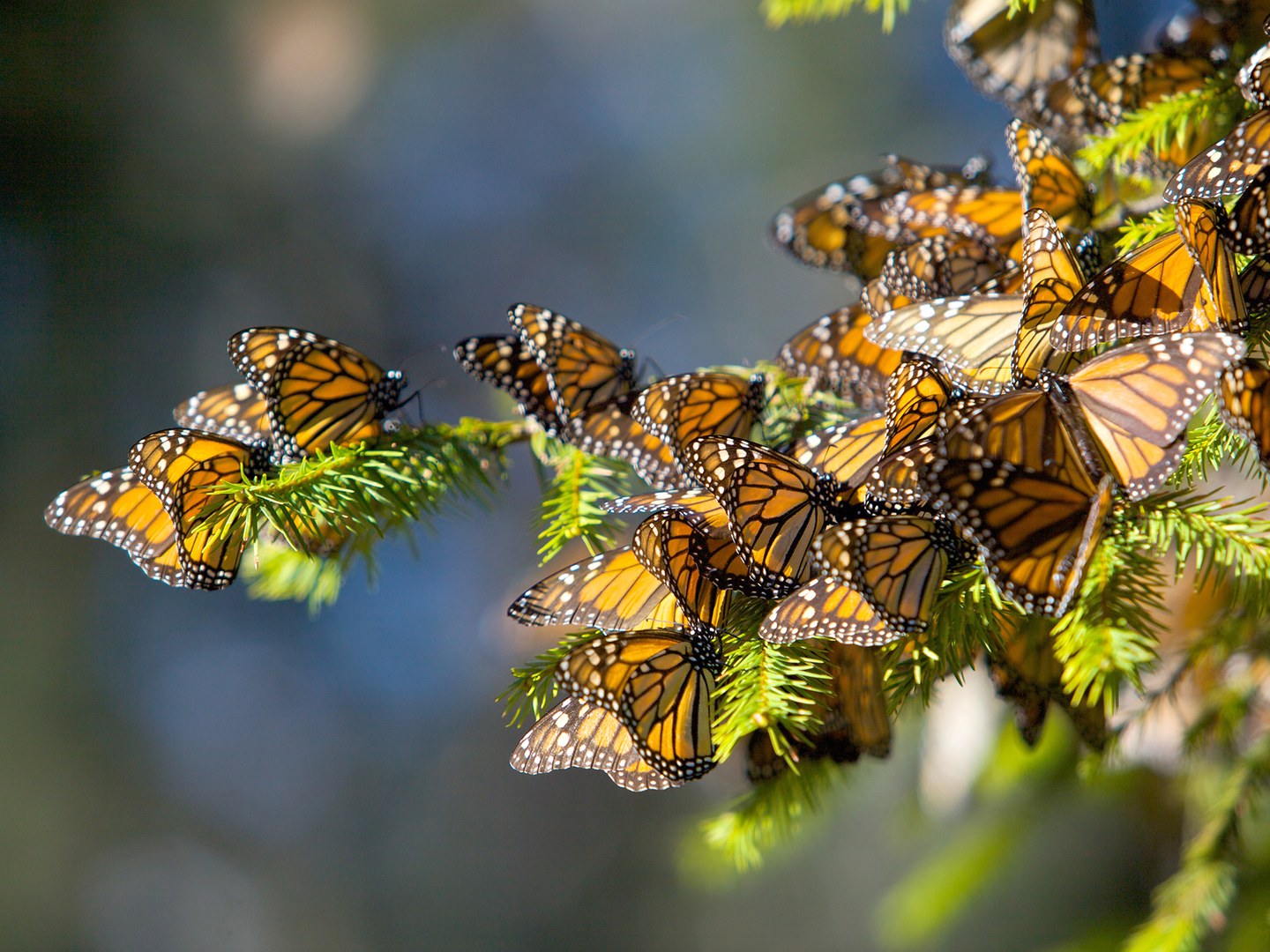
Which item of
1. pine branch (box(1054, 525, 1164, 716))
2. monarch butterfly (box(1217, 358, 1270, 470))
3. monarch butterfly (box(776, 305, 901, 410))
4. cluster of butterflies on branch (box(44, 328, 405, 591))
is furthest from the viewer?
monarch butterfly (box(776, 305, 901, 410))

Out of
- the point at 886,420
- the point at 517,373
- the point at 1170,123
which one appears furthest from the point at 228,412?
the point at 1170,123

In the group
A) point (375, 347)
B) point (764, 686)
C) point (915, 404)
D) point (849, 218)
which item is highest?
point (375, 347)

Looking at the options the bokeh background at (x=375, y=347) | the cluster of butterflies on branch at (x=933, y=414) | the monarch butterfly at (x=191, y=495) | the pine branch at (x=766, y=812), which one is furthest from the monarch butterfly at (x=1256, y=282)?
the bokeh background at (x=375, y=347)

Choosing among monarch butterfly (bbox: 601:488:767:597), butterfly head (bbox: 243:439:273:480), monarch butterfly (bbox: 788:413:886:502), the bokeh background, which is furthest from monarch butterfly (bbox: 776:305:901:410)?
the bokeh background

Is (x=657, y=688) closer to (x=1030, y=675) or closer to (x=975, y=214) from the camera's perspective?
(x=1030, y=675)

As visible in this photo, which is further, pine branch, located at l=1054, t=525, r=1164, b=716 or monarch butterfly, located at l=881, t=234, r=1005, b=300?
monarch butterfly, located at l=881, t=234, r=1005, b=300

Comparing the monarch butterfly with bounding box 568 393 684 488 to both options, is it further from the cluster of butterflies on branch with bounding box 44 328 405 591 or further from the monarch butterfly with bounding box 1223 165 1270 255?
the monarch butterfly with bounding box 1223 165 1270 255

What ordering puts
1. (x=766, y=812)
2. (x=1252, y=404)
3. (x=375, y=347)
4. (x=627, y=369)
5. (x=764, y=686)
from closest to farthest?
(x=1252, y=404) < (x=764, y=686) < (x=766, y=812) < (x=627, y=369) < (x=375, y=347)
